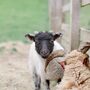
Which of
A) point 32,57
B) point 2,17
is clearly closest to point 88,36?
point 32,57

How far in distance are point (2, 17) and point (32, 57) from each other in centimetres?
1465

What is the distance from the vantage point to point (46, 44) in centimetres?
805

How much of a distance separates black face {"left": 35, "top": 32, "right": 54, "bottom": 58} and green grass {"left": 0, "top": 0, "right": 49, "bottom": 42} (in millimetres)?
8636

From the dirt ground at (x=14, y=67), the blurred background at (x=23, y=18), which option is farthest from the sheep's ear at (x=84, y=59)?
the blurred background at (x=23, y=18)

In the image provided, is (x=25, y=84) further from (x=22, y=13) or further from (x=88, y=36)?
(x=22, y=13)

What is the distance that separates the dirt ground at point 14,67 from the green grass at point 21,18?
2.31 metres

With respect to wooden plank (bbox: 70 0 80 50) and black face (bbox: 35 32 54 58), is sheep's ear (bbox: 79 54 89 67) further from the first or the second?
wooden plank (bbox: 70 0 80 50)

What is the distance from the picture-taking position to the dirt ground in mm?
9914

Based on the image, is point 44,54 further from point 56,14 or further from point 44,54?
point 56,14

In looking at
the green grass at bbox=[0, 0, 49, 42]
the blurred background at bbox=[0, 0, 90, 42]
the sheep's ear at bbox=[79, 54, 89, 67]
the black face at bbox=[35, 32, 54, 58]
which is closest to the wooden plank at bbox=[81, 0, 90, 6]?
the black face at bbox=[35, 32, 54, 58]

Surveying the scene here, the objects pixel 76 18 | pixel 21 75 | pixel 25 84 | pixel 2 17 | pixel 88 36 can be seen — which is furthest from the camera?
pixel 2 17

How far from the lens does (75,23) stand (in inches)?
336

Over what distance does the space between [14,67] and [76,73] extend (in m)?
6.11

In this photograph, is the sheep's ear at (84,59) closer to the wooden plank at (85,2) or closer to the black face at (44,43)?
the black face at (44,43)
